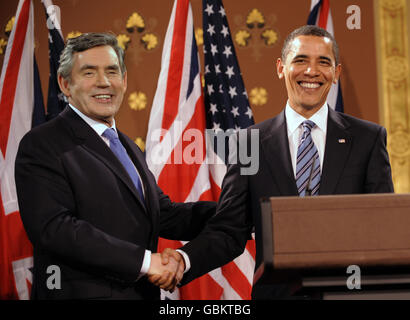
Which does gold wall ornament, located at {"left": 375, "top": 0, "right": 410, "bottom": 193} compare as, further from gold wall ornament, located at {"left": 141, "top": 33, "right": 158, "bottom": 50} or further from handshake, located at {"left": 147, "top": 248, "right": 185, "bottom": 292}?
handshake, located at {"left": 147, "top": 248, "right": 185, "bottom": 292}

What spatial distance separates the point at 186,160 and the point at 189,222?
3.91ft

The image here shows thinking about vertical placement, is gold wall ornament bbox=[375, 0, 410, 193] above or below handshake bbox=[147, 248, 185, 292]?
above

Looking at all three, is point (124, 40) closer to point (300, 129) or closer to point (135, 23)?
point (135, 23)

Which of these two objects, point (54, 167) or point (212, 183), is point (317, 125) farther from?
point (212, 183)

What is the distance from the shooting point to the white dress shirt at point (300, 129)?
2.34 m

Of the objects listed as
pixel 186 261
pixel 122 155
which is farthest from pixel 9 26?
pixel 186 261

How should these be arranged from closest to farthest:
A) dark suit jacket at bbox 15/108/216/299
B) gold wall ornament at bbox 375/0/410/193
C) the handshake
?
dark suit jacket at bbox 15/108/216/299
the handshake
gold wall ornament at bbox 375/0/410/193

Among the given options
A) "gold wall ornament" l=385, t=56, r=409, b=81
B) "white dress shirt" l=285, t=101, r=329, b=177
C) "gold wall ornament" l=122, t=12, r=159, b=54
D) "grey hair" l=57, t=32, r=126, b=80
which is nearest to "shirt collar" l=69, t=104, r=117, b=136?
"grey hair" l=57, t=32, r=126, b=80

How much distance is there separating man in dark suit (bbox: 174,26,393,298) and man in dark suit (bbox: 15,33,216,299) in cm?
28

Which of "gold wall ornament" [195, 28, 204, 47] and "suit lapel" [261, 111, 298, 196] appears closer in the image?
"suit lapel" [261, 111, 298, 196]

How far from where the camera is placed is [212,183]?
390 centimetres

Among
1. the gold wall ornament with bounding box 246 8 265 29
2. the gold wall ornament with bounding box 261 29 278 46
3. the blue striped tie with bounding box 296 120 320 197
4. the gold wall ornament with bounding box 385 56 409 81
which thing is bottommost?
the blue striped tie with bounding box 296 120 320 197

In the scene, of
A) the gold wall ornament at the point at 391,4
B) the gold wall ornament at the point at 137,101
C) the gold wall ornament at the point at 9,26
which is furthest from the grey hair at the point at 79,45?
the gold wall ornament at the point at 391,4

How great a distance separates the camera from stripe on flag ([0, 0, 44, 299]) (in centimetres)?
374
